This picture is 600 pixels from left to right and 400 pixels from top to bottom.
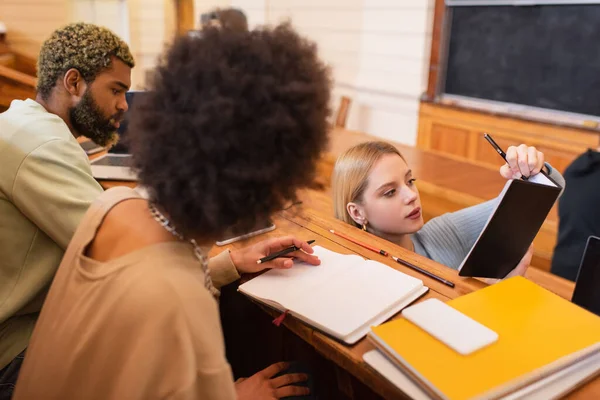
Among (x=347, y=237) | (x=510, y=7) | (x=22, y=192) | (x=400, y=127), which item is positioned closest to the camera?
(x=22, y=192)

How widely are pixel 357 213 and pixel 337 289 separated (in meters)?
0.54

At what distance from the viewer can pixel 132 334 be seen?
652mm

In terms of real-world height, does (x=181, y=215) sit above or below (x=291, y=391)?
above

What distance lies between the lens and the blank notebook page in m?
0.91

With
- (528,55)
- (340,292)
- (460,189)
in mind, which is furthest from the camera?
(528,55)

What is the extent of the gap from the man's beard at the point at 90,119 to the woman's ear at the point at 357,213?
30.5 inches

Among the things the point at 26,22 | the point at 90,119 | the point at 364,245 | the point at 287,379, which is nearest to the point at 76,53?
the point at 90,119

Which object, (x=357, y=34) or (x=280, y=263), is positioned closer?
(x=280, y=263)

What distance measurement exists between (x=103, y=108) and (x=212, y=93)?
3.31 feet

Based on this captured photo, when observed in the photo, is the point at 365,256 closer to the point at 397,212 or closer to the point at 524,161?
the point at 397,212

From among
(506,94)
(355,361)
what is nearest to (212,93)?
(355,361)

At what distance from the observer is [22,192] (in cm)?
120

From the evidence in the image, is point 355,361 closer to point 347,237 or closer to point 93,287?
point 93,287

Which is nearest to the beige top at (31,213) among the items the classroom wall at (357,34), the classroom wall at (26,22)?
the classroom wall at (357,34)
